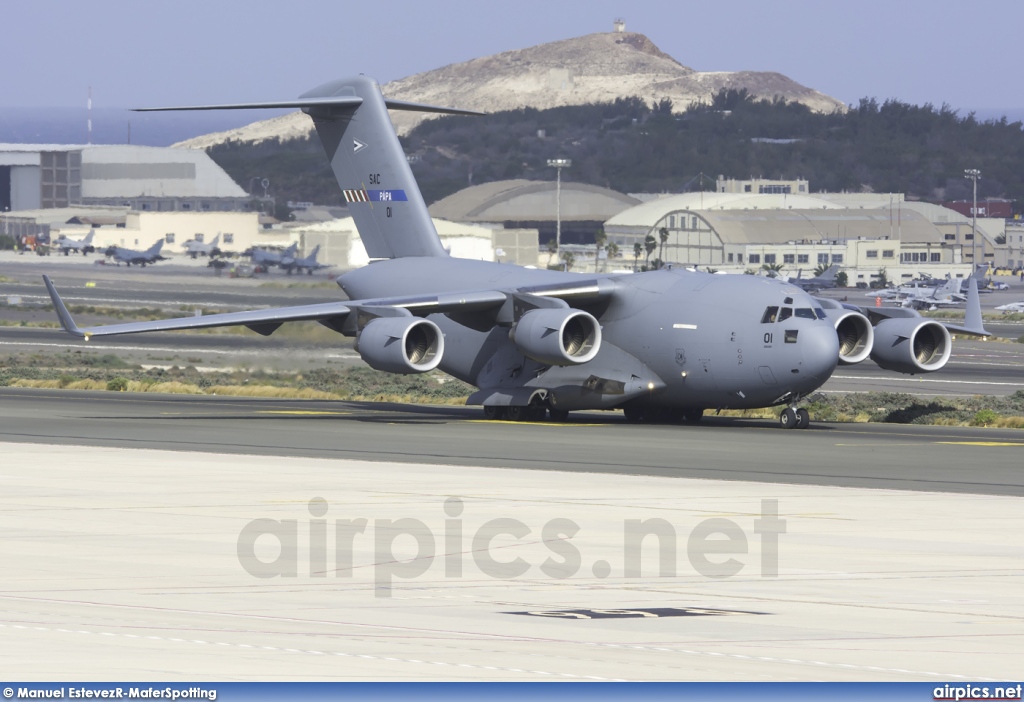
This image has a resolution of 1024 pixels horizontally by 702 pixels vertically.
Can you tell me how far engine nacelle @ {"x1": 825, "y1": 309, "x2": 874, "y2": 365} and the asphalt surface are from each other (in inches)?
65.9

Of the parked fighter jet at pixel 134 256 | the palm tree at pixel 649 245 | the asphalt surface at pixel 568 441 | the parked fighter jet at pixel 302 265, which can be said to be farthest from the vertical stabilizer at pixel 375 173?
the palm tree at pixel 649 245

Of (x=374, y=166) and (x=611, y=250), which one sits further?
(x=611, y=250)

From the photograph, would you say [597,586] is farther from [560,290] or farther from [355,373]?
[355,373]

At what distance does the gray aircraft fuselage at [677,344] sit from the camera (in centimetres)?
3522

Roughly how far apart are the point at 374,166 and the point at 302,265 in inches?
3481

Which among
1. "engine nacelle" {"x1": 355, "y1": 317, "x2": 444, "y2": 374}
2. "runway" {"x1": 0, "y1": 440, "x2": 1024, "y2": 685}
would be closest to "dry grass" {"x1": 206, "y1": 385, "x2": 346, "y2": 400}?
"engine nacelle" {"x1": 355, "y1": 317, "x2": 444, "y2": 374}


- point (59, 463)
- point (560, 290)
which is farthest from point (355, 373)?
point (59, 463)

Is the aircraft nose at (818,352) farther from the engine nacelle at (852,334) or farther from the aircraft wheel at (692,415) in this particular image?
the aircraft wheel at (692,415)

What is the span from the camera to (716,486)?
25.3 metres

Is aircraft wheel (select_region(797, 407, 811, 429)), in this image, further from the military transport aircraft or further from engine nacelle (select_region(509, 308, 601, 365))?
engine nacelle (select_region(509, 308, 601, 365))

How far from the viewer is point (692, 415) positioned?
39094mm

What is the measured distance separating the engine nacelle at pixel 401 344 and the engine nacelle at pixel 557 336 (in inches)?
75.2

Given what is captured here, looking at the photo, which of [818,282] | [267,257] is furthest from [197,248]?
[818,282]

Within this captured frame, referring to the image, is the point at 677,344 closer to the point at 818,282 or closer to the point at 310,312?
the point at 310,312
